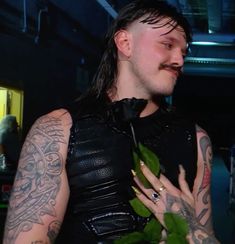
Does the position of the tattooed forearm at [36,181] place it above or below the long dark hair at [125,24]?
below

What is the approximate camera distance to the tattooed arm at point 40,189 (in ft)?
3.67

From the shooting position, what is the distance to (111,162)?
1238mm

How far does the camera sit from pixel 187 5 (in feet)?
19.9

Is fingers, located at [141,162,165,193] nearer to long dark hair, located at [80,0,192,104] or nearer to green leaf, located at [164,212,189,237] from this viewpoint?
green leaf, located at [164,212,189,237]

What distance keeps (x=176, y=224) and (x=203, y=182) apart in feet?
1.07

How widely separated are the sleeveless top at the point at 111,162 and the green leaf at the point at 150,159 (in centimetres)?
7

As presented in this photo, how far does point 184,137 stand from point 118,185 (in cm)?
27

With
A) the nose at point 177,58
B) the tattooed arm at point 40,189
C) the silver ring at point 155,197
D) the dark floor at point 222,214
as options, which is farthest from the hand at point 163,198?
the dark floor at point 222,214

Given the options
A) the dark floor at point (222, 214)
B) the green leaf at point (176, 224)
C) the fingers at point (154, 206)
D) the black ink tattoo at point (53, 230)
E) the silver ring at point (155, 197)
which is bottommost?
the dark floor at point (222, 214)

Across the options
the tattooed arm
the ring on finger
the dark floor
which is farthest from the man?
the dark floor

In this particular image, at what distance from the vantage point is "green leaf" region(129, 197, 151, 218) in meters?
1.09

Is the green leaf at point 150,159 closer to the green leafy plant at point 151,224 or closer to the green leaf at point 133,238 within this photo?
the green leafy plant at point 151,224

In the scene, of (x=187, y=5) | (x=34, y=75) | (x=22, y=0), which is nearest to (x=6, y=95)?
(x=34, y=75)

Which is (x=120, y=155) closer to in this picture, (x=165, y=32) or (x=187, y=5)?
(x=165, y=32)
